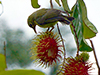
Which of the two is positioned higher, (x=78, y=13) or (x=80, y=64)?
(x=78, y=13)

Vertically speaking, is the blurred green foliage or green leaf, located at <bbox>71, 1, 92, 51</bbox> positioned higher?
green leaf, located at <bbox>71, 1, 92, 51</bbox>

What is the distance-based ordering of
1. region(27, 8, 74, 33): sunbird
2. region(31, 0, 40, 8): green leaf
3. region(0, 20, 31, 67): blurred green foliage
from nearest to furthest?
1. region(27, 8, 74, 33): sunbird
2. region(31, 0, 40, 8): green leaf
3. region(0, 20, 31, 67): blurred green foliage

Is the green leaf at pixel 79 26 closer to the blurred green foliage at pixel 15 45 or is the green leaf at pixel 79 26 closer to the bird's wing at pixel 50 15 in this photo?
the bird's wing at pixel 50 15

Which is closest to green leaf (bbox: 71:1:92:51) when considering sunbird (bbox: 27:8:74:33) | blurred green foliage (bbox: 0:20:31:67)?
sunbird (bbox: 27:8:74:33)

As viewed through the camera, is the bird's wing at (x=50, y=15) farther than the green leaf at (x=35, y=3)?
No

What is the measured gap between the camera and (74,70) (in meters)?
0.48

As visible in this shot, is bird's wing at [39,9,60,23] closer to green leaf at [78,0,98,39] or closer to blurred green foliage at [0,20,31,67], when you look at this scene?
green leaf at [78,0,98,39]

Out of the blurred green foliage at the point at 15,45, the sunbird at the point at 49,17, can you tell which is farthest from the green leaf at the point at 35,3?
the blurred green foliage at the point at 15,45

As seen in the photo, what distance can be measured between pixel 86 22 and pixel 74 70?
14 cm

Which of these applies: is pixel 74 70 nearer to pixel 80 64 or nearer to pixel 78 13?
pixel 80 64

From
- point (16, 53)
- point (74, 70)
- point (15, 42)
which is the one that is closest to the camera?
point (74, 70)

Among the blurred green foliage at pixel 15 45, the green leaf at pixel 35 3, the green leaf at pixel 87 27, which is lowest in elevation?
the blurred green foliage at pixel 15 45

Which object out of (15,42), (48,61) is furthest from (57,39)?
(15,42)

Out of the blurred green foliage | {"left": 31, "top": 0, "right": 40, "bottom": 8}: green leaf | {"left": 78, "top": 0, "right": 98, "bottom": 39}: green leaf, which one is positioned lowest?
the blurred green foliage
